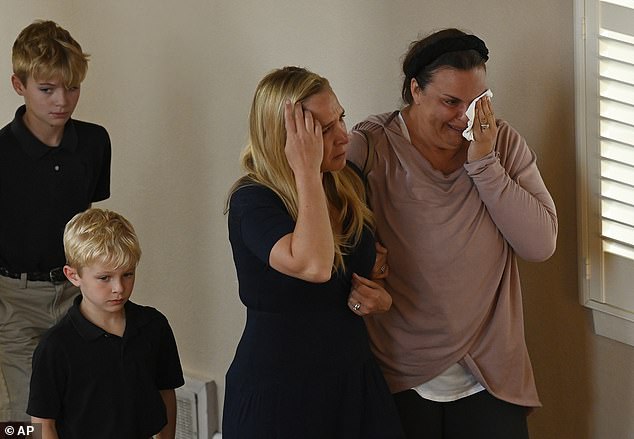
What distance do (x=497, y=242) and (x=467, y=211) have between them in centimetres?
9

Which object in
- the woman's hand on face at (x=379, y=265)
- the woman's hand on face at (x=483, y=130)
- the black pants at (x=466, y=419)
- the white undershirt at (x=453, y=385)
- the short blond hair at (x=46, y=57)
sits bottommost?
the black pants at (x=466, y=419)

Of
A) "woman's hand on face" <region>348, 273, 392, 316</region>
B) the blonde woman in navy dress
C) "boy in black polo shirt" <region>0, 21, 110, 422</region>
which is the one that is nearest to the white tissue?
the blonde woman in navy dress

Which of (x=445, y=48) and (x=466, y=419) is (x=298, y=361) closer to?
(x=466, y=419)

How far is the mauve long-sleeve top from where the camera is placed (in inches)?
83.7

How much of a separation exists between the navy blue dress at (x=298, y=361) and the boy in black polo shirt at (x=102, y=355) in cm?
28

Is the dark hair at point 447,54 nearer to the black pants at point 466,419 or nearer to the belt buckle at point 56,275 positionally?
the black pants at point 466,419

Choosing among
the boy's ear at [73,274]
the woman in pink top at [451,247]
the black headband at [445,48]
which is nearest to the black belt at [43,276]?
the boy's ear at [73,274]

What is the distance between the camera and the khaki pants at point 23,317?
2.64 m

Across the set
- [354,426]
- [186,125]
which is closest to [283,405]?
[354,426]

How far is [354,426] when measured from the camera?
6.76ft

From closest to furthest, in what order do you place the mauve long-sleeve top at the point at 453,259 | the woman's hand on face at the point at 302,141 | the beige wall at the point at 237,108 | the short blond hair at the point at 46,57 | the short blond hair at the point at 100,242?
the woman's hand on face at the point at 302,141 < the mauve long-sleeve top at the point at 453,259 < the short blond hair at the point at 100,242 < the beige wall at the point at 237,108 < the short blond hair at the point at 46,57

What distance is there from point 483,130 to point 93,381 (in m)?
0.95

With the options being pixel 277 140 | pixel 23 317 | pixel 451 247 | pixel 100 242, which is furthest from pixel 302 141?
pixel 23 317

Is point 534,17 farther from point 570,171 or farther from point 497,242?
point 497,242
